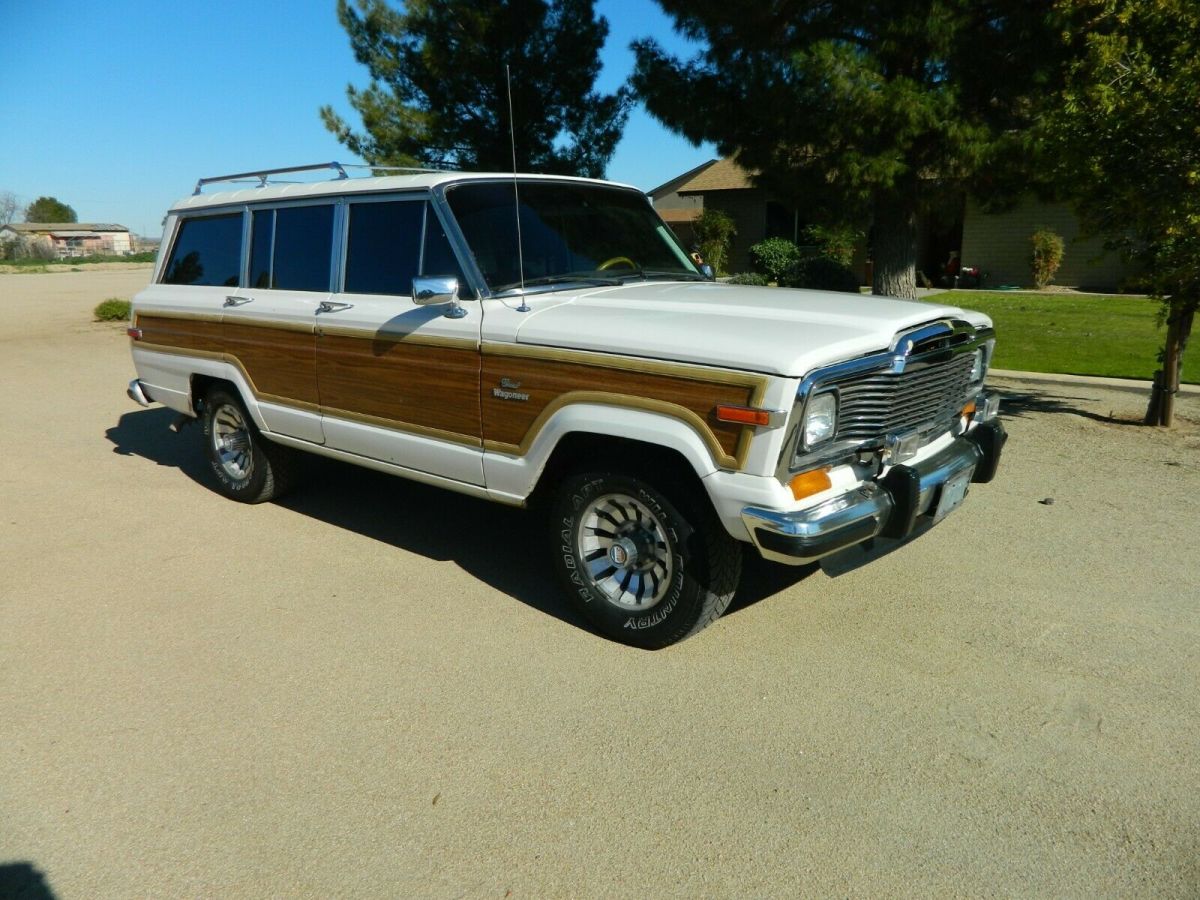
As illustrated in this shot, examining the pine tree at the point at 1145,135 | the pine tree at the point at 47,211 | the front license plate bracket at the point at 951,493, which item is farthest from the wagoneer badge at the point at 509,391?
the pine tree at the point at 47,211

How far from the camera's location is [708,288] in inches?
195

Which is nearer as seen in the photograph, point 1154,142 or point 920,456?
point 920,456

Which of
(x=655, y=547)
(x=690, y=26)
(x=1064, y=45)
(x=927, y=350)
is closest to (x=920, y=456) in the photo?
(x=927, y=350)

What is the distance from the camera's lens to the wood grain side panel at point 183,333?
20.2ft

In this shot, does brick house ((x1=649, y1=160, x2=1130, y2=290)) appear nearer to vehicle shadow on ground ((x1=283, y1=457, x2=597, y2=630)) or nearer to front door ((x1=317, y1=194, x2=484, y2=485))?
vehicle shadow on ground ((x1=283, y1=457, x2=597, y2=630))

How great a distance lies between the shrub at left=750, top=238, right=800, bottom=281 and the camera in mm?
22409

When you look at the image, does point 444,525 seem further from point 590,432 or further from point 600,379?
point 600,379

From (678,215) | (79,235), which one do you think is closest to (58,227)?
(79,235)

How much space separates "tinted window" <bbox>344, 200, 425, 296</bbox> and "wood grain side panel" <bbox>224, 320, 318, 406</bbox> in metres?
0.50

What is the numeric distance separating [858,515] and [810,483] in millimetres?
228

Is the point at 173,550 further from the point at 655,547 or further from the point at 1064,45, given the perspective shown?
the point at 1064,45

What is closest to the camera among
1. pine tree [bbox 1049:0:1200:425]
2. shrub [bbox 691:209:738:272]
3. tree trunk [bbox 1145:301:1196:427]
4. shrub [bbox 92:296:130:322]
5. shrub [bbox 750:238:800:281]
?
pine tree [bbox 1049:0:1200:425]

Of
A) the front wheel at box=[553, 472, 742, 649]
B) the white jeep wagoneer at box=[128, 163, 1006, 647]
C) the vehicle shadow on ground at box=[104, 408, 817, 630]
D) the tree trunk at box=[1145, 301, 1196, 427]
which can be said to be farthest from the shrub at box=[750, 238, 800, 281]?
the front wheel at box=[553, 472, 742, 649]

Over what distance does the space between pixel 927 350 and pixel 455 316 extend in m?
2.20
